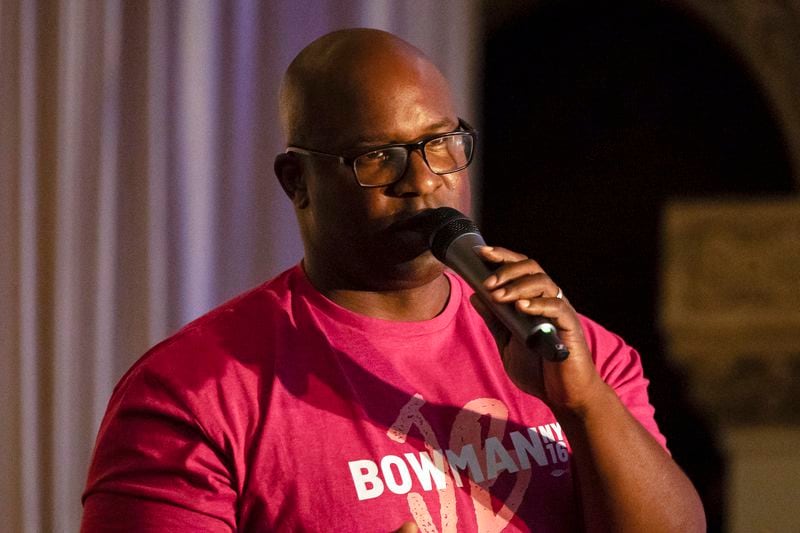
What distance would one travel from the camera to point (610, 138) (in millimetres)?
4176

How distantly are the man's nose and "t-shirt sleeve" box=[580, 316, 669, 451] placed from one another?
31cm

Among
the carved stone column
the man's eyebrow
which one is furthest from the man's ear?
the carved stone column

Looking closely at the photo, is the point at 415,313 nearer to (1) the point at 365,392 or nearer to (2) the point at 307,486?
(1) the point at 365,392

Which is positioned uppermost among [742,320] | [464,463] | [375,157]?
[375,157]

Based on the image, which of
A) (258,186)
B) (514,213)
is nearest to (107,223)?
(258,186)

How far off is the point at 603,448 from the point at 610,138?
9.94 feet

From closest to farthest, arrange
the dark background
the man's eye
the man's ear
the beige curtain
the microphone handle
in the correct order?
the microphone handle → the man's eye → the man's ear → the beige curtain → the dark background

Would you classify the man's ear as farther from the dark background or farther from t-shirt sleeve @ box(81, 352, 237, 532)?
the dark background

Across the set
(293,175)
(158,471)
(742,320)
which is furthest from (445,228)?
(742,320)

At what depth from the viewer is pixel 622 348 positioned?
1472mm

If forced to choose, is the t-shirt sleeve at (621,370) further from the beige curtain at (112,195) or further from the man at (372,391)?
the beige curtain at (112,195)

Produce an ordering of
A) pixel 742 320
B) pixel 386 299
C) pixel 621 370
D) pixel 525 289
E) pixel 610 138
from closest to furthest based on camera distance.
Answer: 1. pixel 525 289
2. pixel 386 299
3. pixel 621 370
4. pixel 610 138
5. pixel 742 320

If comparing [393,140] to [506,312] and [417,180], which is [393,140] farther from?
[506,312]

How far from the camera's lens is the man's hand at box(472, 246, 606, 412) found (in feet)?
3.60
